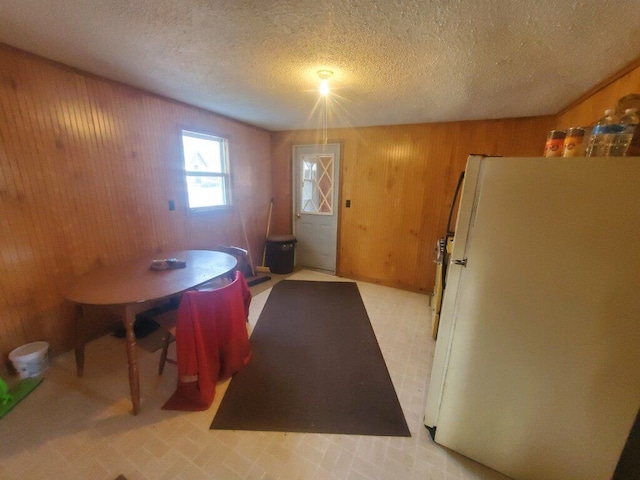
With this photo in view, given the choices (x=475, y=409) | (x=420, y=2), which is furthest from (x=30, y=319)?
(x=420, y=2)

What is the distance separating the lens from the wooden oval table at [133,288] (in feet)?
4.79

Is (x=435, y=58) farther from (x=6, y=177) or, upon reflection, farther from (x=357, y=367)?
(x=6, y=177)

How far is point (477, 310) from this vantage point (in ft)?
3.88

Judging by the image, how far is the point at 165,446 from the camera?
135cm

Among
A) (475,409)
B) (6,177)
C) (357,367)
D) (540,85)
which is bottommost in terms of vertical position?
(357,367)

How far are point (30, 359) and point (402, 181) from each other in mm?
3932

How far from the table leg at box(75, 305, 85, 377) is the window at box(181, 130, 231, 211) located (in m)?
1.52

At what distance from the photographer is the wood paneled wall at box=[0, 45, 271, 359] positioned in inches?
66.1

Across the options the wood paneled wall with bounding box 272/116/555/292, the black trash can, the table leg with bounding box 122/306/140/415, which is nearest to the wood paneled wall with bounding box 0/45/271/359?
the table leg with bounding box 122/306/140/415

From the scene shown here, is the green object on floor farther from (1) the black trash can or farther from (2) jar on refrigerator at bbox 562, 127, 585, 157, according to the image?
(2) jar on refrigerator at bbox 562, 127, 585, 157

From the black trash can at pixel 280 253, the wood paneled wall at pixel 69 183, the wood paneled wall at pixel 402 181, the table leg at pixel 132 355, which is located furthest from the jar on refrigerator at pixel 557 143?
the black trash can at pixel 280 253

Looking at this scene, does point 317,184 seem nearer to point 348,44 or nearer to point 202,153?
point 202,153

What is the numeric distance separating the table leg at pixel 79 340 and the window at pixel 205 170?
1522mm

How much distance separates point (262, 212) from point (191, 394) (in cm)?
293
